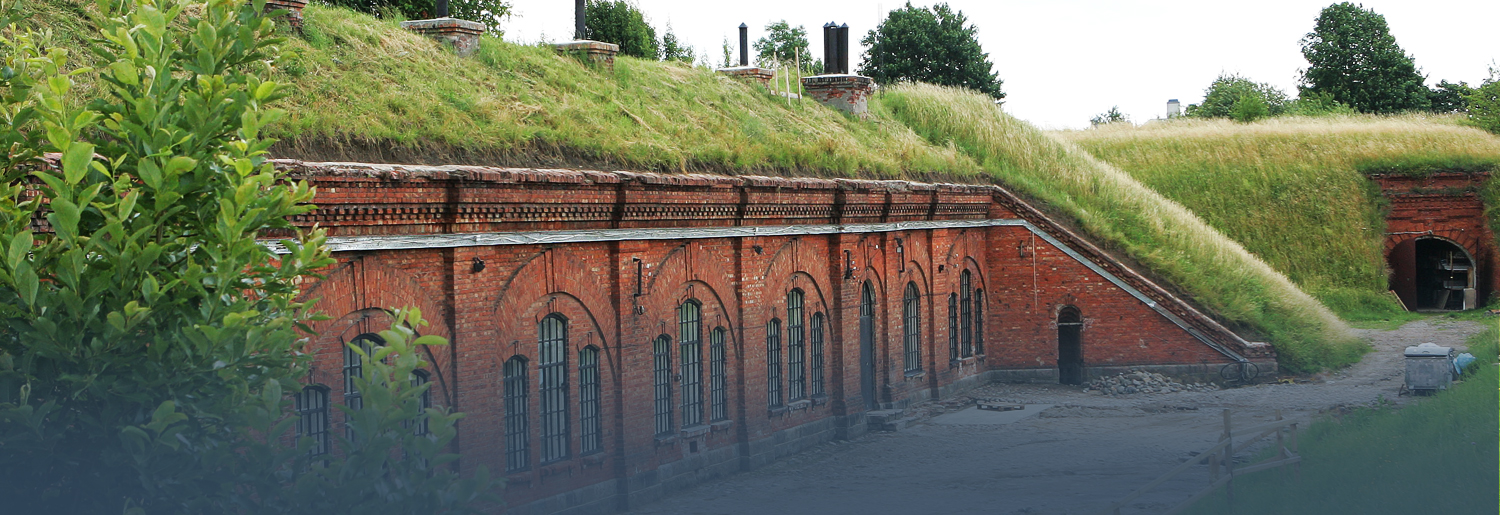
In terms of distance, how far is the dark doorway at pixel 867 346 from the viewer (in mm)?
21406

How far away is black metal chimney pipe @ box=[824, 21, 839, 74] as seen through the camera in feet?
106

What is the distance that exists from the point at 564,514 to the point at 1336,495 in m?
8.37

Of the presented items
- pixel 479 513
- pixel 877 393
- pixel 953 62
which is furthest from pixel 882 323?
pixel 953 62

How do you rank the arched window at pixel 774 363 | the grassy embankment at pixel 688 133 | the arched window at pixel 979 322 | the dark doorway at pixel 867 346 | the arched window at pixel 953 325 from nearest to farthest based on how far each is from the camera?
the grassy embankment at pixel 688 133 → the arched window at pixel 774 363 → the dark doorway at pixel 867 346 → the arched window at pixel 953 325 → the arched window at pixel 979 322

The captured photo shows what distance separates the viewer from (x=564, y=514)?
1431 centimetres

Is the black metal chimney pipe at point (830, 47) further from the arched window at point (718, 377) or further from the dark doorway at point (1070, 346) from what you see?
the arched window at point (718, 377)

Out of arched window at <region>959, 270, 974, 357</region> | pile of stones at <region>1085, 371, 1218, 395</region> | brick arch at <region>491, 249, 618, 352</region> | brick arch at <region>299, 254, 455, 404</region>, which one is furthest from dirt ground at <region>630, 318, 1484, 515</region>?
brick arch at <region>299, 254, 455, 404</region>

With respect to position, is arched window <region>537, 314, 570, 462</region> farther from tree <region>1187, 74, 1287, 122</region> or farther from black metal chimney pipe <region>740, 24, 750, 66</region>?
tree <region>1187, 74, 1287, 122</region>

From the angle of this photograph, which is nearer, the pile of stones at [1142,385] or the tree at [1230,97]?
the pile of stones at [1142,385]

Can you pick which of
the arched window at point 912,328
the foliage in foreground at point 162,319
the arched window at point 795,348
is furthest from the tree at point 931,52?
the foliage in foreground at point 162,319

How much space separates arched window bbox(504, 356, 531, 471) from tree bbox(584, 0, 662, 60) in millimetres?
30345

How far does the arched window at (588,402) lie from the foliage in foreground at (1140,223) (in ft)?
45.6

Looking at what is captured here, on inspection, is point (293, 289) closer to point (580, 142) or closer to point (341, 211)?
point (341, 211)

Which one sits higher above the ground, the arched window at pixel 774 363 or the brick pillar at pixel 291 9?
the brick pillar at pixel 291 9
